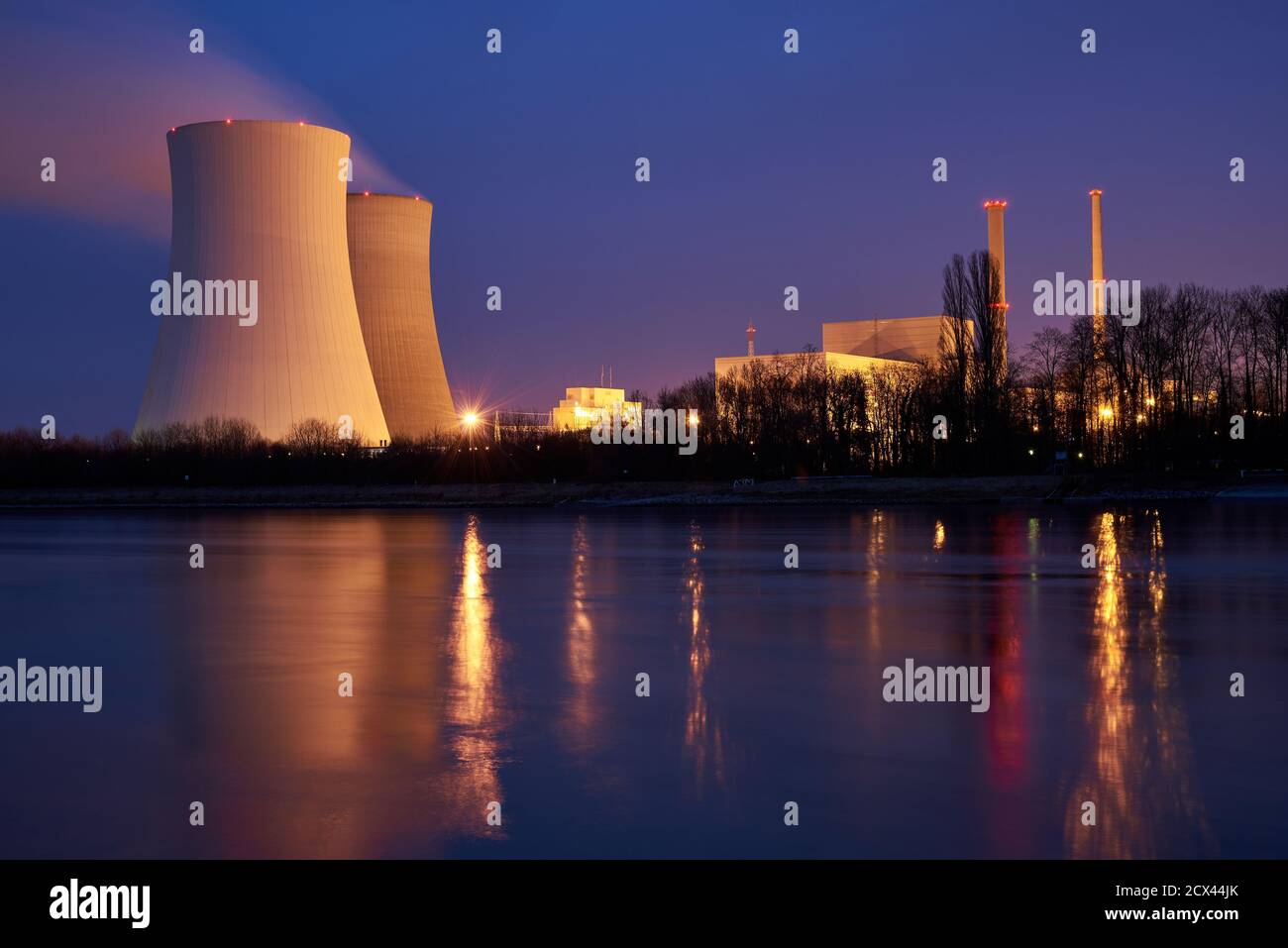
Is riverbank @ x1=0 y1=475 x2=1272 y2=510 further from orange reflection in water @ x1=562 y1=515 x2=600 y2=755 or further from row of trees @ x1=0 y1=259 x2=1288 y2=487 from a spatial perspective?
orange reflection in water @ x1=562 y1=515 x2=600 y2=755


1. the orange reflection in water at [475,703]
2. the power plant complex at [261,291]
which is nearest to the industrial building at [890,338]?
the power plant complex at [261,291]

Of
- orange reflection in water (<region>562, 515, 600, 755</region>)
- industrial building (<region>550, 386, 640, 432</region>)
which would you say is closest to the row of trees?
industrial building (<region>550, 386, 640, 432</region>)

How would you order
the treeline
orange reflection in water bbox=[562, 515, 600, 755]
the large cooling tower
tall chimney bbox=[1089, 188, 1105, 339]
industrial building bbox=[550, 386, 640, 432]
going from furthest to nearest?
1. industrial building bbox=[550, 386, 640, 432]
2. tall chimney bbox=[1089, 188, 1105, 339]
3. the treeline
4. the large cooling tower
5. orange reflection in water bbox=[562, 515, 600, 755]

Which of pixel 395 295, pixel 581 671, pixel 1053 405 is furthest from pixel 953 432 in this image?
pixel 581 671

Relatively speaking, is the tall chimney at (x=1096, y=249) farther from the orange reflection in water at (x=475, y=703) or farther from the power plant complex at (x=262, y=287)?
the orange reflection in water at (x=475, y=703)

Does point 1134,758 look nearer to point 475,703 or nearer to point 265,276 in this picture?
point 475,703

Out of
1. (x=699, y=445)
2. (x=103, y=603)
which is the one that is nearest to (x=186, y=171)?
(x=699, y=445)
